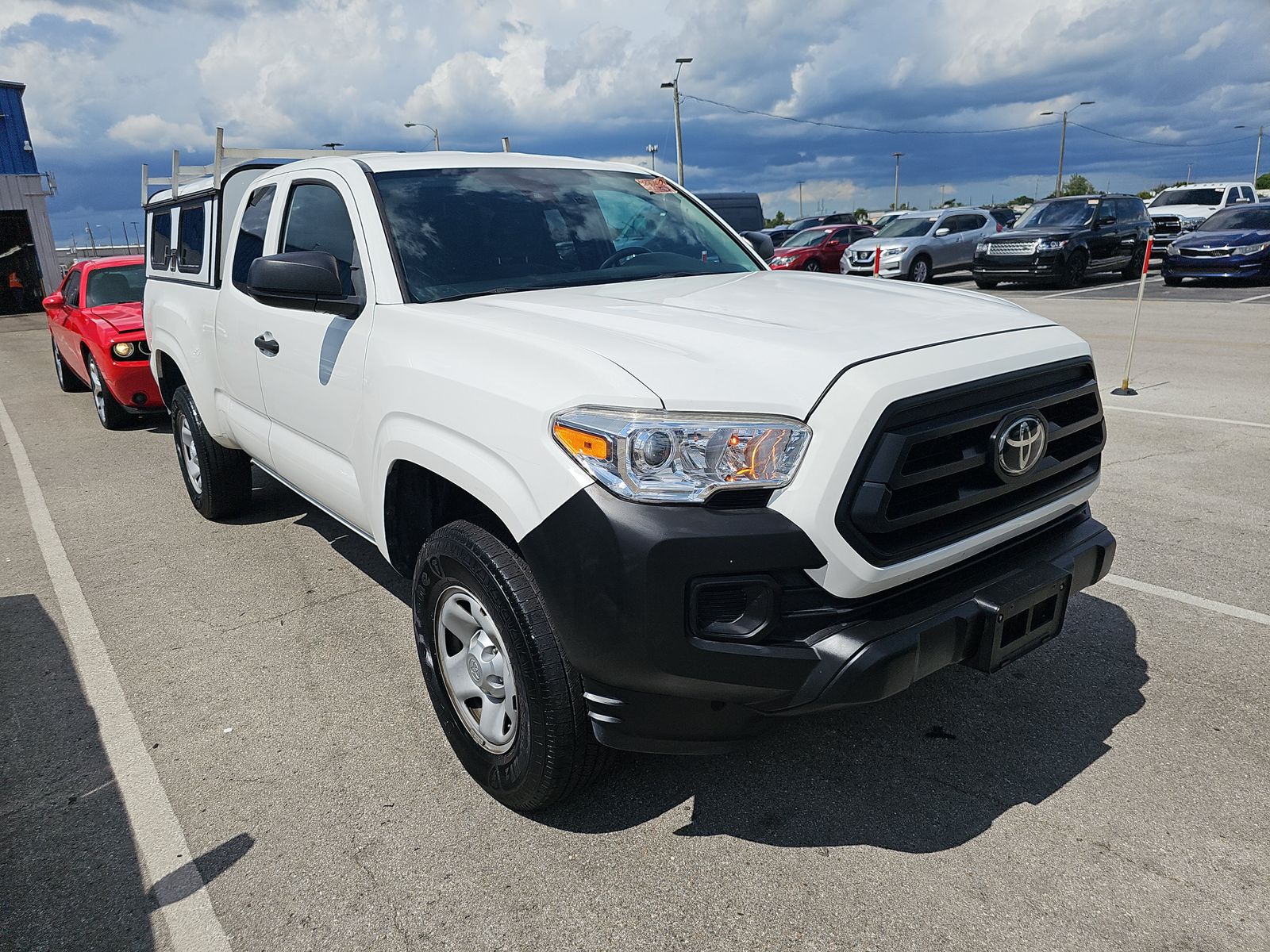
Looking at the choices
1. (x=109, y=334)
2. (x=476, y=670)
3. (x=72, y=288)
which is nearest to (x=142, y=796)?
(x=476, y=670)

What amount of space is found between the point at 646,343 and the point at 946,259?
21215 mm

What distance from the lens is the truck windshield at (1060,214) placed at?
19656 mm

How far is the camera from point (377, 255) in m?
3.28

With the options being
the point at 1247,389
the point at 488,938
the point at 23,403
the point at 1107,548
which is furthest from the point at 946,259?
the point at 488,938

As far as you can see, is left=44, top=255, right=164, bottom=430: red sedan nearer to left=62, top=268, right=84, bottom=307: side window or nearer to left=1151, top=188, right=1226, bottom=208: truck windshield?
left=62, top=268, right=84, bottom=307: side window

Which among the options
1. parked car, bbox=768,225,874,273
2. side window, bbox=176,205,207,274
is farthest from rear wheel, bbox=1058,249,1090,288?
side window, bbox=176,205,207,274

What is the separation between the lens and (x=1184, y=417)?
24.8 ft

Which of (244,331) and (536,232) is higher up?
(536,232)

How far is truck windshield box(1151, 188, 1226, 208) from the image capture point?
85.9ft

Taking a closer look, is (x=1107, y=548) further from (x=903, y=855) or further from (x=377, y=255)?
(x=377, y=255)

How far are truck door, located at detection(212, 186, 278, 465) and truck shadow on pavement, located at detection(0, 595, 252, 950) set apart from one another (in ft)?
4.36

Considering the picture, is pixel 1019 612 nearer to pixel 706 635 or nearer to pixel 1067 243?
pixel 706 635

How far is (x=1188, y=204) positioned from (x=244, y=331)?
96.5 feet

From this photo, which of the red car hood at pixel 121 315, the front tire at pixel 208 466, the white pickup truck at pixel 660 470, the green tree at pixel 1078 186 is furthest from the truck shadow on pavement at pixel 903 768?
the green tree at pixel 1078 186
